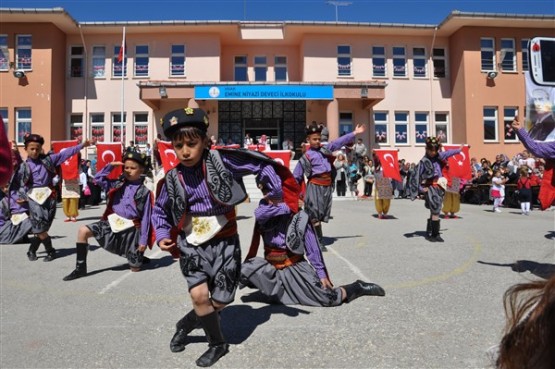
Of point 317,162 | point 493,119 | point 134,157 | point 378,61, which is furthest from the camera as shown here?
point 378,61

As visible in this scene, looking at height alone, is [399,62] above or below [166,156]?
above

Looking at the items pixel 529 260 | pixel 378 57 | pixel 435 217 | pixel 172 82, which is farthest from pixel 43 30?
pixel 529 260

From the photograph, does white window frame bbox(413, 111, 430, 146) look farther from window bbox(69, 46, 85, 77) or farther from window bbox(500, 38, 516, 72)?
window bbox(69, 46, 85, 77)

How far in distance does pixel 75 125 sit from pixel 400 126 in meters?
21.1

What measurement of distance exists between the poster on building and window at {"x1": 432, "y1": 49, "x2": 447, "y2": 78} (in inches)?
1024

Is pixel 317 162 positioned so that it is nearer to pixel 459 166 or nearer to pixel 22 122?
pixel 459 166

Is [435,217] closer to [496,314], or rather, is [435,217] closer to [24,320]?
[496,314]

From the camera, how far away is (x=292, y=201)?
426cm

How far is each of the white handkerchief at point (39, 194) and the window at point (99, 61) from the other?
2247 centimetres

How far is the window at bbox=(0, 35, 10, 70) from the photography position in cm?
2570

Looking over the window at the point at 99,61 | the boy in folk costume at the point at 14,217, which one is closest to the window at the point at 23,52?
the window at the point at 99,61

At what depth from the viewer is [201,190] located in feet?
11.4

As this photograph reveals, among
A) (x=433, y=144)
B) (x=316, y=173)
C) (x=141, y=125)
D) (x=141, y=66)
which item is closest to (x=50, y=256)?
(x=316, y=173)

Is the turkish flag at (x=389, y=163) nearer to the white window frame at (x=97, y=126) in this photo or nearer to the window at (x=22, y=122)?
the white window frame at (x=97, y=126)
